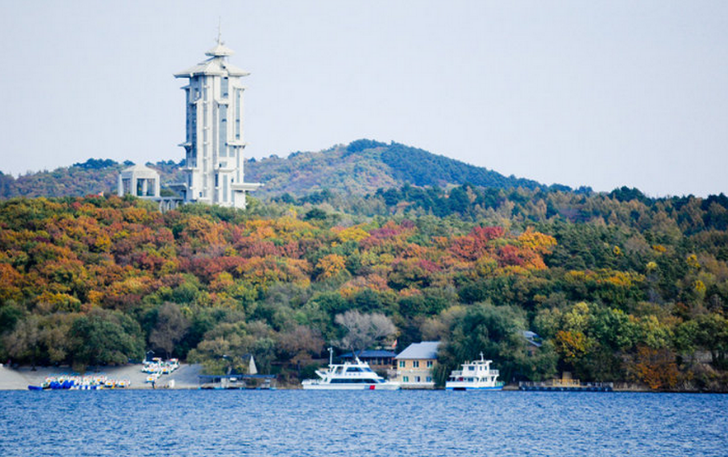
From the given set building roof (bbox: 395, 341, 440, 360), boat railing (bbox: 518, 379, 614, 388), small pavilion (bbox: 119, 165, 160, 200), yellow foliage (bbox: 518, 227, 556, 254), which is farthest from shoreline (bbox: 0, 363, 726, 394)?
small pavilion (bbox: 119, 165, 160, 200)

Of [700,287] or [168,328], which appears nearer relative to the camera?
[700,287]

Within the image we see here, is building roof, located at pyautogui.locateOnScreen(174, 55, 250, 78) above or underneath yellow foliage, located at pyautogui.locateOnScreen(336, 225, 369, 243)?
above

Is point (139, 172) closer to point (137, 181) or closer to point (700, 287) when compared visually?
point (137, 181)

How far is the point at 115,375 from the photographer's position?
260 feet

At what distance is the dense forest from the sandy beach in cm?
96

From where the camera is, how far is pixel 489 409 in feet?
202

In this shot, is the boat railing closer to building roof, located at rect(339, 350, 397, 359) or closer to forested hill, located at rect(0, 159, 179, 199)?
building roof, located at rect(339, 350, 397, 359)

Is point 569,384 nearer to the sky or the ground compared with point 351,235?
nearer to the ground

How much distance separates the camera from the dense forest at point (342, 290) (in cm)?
7294

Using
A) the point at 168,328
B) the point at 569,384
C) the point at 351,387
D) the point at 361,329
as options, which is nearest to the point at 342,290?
the point at 361,329

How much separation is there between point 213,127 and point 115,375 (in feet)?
105

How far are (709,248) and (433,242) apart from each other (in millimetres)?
22407

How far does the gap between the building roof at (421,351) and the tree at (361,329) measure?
2.58 meters

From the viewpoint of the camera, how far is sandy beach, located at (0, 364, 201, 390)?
76.3 m
